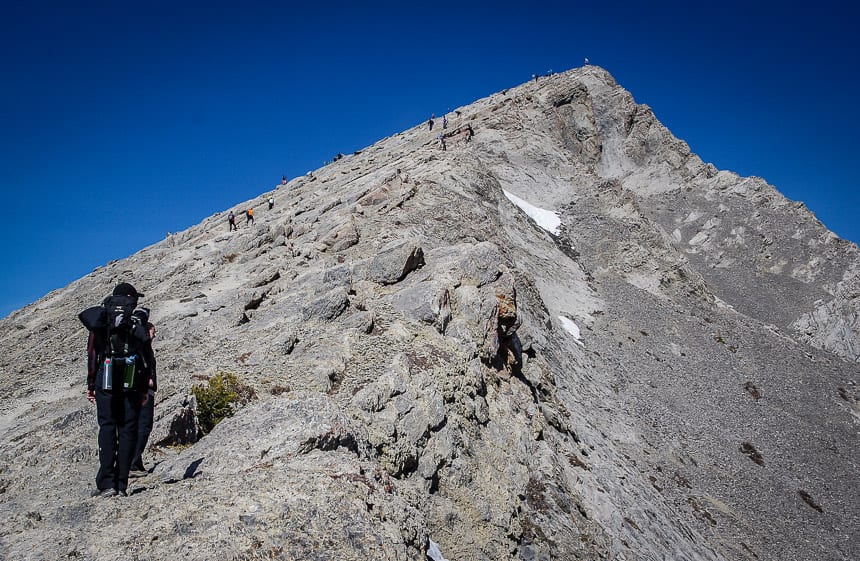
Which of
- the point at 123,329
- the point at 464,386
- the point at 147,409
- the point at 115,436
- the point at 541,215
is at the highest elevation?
the point at 541,215

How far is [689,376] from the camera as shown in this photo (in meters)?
34.4

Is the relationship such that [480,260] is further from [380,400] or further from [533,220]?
[533,220]

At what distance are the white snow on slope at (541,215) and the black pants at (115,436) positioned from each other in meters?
43.1

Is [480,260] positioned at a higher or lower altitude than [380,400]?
higher

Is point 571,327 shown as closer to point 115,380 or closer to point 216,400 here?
point 216,400

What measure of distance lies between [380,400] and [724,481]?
23750 mm

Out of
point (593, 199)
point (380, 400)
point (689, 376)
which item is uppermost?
point (593, 199)

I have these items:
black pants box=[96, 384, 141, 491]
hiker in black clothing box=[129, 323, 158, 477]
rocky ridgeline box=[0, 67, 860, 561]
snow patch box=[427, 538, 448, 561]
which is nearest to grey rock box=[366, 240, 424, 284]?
rocky ridgeline box=[0, 67, 860, 561]

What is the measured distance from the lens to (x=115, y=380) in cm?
744

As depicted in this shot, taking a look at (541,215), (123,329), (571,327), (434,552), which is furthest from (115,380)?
(541,215)

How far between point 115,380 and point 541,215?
46.5 m

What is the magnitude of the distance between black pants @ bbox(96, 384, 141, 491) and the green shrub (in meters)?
3.03

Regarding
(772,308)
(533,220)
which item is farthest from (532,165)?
(772,308)

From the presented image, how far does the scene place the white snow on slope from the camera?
48219mm
